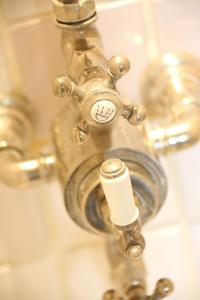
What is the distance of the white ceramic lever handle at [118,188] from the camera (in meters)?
0.26

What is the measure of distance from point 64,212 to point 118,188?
205mm

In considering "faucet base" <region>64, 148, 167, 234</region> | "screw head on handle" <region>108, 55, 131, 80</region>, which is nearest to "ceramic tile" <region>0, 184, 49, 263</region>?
"faucet base" <region>64, 148, 167, 234</region>

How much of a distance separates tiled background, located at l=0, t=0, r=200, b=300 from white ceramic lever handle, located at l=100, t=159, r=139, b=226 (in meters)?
0.16

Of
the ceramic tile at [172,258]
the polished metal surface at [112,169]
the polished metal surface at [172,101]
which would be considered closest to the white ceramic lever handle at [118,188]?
the polished metal surface at [112,169]

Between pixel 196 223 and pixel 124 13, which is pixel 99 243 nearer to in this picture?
pixel 196 223

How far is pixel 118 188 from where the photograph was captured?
0.27 m

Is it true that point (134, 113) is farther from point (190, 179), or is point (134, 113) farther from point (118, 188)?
point (190, 179)

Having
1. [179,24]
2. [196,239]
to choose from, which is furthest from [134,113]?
[196,239]

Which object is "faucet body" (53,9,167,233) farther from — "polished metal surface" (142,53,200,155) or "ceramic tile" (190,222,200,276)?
"ceramic tile" (190,222,200,276)

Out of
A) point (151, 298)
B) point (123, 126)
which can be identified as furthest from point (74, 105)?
point (151, 298)

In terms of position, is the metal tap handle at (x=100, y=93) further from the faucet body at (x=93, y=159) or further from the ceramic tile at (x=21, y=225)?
the ceramic tile at (x=21, y=225)

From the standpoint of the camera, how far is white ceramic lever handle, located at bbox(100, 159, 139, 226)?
10.4 inches

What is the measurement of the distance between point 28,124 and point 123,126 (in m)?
0.10

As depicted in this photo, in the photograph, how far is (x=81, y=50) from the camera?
0.33 meters
